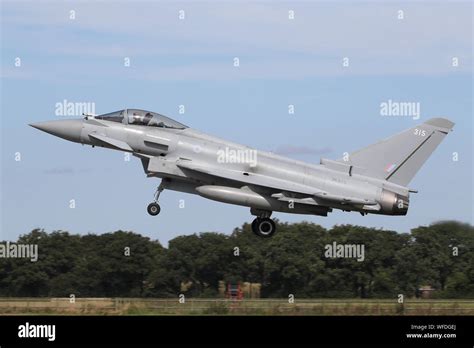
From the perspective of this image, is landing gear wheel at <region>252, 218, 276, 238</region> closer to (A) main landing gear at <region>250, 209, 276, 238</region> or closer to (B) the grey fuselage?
(A) main landing gear at <region>250, 209, 276, 238</region>

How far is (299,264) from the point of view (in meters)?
44.2

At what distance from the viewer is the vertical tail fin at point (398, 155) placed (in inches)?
1266

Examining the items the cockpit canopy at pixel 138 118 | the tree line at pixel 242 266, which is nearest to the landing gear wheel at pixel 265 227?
the cockpit canopy at pixel 138 118

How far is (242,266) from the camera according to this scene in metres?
45.2

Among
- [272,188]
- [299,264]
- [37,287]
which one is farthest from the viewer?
[299,264]

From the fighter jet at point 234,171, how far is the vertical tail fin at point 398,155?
0.23 feet

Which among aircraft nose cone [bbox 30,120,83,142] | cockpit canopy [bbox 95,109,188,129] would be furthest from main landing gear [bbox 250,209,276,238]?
aircraft nose cone [bbox 30,120,83,142]

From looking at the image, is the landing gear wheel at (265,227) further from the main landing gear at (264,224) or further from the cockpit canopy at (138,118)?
the cockpit canopy at (138,118)
